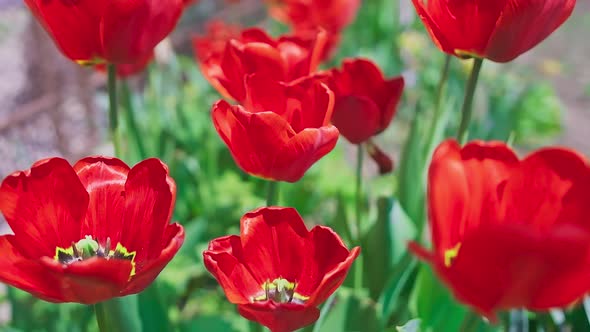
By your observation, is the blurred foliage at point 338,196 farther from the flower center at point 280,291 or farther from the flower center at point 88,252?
the flower center at point 88,252

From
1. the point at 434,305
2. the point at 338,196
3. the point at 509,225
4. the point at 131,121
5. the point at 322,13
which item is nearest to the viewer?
the point at 509,225

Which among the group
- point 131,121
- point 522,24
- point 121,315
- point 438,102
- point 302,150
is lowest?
point 131,121

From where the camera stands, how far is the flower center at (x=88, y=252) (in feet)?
1.68

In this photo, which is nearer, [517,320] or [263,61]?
[263,61]

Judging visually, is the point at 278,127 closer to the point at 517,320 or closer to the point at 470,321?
the point at 470,321

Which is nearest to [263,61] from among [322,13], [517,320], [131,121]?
[517,320]

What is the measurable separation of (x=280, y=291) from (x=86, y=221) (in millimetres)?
169

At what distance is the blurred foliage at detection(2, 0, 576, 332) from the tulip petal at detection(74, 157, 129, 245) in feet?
0.68

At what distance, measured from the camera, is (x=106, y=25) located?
599 mm

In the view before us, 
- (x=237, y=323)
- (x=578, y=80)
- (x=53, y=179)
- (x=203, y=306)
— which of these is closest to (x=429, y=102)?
(x=578, y=80)

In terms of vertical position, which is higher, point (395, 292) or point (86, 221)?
point (86, 221)

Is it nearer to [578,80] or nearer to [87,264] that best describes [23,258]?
[87,264]

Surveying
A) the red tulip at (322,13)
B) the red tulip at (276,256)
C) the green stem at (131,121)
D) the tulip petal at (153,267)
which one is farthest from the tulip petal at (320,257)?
the red tulip at (322,13)

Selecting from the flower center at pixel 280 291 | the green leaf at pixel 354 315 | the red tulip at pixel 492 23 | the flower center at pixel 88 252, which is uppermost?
the red tulip at pixel 492 23
